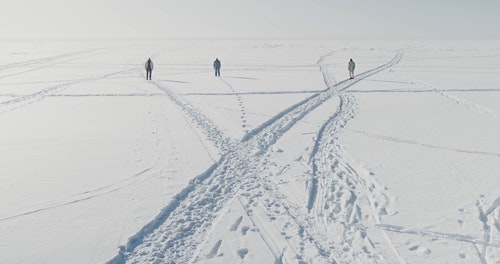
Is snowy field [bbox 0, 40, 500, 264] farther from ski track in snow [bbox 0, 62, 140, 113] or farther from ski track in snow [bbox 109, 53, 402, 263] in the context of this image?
ski track in snow [bbox 0, 62, 140, 113]

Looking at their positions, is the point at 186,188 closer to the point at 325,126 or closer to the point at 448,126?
the point at 325,126

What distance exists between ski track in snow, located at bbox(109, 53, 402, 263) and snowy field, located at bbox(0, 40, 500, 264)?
3 cm

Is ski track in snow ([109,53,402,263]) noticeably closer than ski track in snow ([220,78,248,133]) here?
Yes

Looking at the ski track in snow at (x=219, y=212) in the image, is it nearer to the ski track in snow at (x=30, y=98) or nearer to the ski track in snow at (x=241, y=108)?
the ski track in snow at (x=241, y=108)

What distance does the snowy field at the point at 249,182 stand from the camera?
17.5 ft

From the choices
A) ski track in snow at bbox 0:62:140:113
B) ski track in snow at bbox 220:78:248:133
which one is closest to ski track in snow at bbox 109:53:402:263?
ski track in snow at bbox 220:78:248:133

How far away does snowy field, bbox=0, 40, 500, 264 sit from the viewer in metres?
5.34

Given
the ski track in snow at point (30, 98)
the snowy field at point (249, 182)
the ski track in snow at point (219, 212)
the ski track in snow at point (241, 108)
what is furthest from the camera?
the ski track in snow at point (30, 98)

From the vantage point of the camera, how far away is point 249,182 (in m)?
7.62

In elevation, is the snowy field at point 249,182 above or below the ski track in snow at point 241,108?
below

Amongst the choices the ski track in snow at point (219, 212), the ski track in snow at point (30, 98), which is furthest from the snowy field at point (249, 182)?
the ski track in snow at point (30, 98)

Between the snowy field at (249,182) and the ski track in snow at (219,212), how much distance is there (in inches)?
1.1

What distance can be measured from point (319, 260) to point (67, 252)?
10.7 feet

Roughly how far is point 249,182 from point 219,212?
138cm
